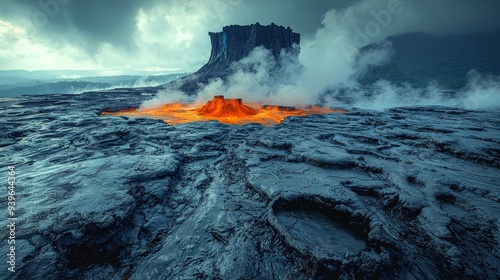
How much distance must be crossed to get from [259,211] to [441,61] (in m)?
82.2

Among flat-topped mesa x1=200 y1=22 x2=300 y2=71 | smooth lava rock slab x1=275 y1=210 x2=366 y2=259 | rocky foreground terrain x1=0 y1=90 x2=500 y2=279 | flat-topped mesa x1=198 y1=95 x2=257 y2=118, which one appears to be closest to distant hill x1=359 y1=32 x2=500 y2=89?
flat-topped mesa x1=200 y1=22 x2=300 y2=71

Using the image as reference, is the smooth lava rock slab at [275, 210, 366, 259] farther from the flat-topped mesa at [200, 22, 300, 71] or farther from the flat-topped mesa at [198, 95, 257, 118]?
the flat-topped mesa at [200, 22, 300, 71]

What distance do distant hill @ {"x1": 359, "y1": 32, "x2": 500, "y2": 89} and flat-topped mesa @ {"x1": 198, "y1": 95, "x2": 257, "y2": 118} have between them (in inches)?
2038

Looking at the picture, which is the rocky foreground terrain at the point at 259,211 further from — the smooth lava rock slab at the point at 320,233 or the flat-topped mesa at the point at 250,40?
the flat-topped mesa at the point at 250,40

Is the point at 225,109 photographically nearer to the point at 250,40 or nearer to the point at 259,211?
the point at 259,211

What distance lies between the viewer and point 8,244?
3.14 meters

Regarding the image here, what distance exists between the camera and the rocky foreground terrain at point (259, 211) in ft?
10.1

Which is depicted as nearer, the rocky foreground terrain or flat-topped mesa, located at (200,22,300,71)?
the rocky foreground terrain

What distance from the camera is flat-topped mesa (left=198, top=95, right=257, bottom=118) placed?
19.2 meters

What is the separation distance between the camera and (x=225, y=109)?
63.5 ft

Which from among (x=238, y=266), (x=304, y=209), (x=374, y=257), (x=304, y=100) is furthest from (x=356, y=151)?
(x=304, y=100)

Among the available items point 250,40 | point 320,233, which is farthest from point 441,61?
point 320,233

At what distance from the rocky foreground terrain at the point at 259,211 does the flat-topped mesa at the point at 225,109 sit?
11.1 m

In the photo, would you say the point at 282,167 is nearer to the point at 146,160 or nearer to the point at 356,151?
the point at 356,151
